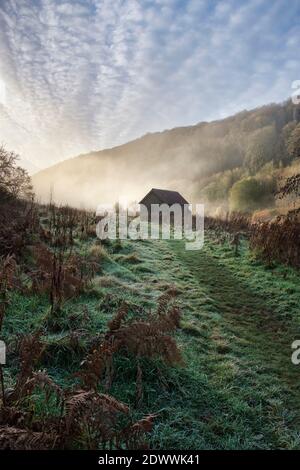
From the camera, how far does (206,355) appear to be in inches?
199

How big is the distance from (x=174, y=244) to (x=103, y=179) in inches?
4603

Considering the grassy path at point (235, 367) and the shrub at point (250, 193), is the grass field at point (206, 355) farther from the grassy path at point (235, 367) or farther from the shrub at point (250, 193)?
the shrub at point (250, 193)

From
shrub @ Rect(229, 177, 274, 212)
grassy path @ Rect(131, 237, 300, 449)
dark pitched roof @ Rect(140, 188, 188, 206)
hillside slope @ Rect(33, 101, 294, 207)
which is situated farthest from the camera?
hillside slope @ Rect(33, 101, 294, 207)

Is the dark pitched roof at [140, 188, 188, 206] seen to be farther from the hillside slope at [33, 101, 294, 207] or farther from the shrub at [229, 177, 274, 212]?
the hillside slope at [33, 101, 294, 207]

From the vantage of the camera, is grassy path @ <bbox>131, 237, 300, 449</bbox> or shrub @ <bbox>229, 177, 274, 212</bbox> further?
shrub @ <bbox>229, 177, 274, 212</bbox>

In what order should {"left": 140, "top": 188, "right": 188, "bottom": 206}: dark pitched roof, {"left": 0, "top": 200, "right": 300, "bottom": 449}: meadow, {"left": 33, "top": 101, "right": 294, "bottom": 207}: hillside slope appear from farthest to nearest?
{"left": 33, "top": 101, "right": 294, "bottom": 207}: hillside slope
{"left": 140, "top": 188, "right": 188, "bottom": 206}: dark pitched roof
{"left": 0, "top": 200, "right": 300, "bottom": 449}: meadow

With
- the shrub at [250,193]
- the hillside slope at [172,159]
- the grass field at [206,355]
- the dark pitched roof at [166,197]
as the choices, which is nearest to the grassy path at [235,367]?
the grass field at [206,355]

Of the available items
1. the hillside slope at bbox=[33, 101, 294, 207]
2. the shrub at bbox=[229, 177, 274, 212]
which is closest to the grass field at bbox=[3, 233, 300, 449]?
the shrub at bbox=[229, 177, 274, 212]

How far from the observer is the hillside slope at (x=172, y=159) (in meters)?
109

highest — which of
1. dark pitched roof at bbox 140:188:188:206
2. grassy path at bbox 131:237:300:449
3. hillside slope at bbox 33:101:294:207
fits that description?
hillside slope at bbox 33:101:294:207

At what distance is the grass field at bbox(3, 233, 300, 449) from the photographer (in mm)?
3529

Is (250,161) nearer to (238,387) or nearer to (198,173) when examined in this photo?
(198,173)

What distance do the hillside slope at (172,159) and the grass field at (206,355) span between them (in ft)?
279

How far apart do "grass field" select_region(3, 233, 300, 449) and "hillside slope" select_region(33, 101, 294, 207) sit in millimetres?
85112
